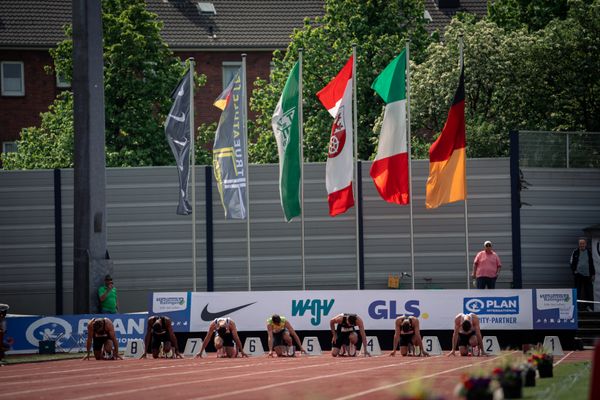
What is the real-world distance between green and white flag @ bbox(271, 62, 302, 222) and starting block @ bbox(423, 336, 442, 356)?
5793 mm

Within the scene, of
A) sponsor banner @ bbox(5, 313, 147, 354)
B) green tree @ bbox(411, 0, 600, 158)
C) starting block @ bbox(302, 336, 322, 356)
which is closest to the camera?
starting block @ bbox(302, 336, 322, 356)

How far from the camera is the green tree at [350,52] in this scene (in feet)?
177

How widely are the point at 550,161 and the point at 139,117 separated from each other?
22903mm

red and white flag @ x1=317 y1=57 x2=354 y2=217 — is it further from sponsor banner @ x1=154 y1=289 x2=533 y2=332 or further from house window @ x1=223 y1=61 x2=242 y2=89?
house window @ x1=223 y1=61 x2=242 y2=89

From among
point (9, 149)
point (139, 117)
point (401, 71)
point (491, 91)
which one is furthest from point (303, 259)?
point (9, 149)

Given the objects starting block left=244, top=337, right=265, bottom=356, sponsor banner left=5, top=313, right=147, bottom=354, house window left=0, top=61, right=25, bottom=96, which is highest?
house window left=0, top=61, right=25, bottom=96

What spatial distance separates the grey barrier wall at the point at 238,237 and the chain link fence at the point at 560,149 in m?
0.87

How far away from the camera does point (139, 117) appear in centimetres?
5697

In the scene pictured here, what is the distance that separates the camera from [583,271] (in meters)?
35.6

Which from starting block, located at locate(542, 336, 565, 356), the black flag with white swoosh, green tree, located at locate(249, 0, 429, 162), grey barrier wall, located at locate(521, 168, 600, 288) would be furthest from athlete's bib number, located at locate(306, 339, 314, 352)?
green tree, located at locate(249, 0, 429, 162)

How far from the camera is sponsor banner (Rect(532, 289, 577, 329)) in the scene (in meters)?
32.1

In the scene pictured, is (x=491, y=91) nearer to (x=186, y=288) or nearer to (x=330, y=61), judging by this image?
(x=330, y=61)

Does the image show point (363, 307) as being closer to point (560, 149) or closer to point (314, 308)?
point (314, 308)

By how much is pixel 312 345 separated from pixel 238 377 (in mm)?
8446
